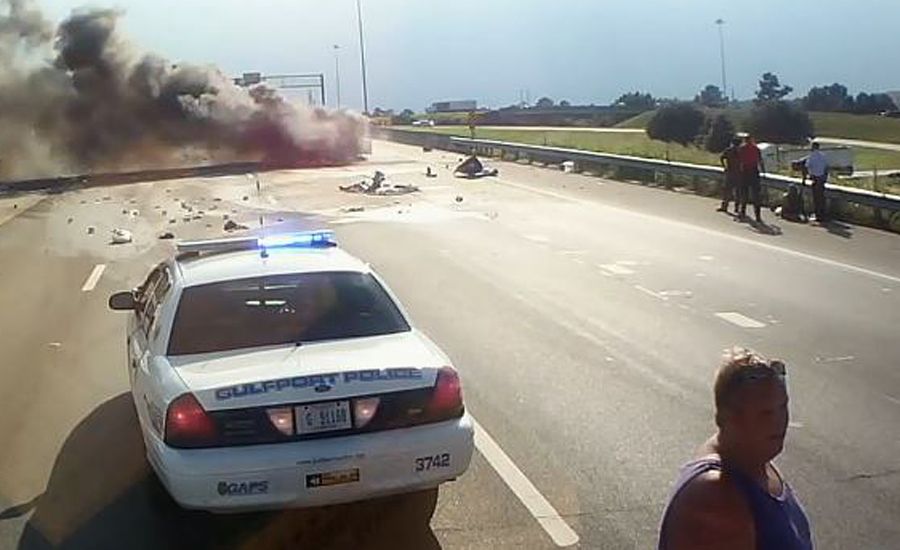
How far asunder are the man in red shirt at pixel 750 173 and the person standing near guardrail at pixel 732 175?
15 cm

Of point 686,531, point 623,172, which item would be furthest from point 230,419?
point 623,172

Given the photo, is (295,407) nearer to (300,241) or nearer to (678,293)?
(300,241)

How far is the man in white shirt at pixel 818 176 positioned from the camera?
22922 mm

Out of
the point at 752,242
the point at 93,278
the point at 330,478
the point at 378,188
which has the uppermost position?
the point at 378,188

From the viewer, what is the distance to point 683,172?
3142 cm

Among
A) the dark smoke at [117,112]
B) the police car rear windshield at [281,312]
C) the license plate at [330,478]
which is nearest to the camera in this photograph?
the license plate at [330,478]

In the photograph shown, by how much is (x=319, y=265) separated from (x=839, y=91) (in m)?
128

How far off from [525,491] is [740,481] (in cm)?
446

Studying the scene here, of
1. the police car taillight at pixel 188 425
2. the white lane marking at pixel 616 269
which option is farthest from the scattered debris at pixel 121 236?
the police car taillight at pixel 188 425

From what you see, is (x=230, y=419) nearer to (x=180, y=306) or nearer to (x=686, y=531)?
(x=180, y=306)

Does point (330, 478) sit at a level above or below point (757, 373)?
below

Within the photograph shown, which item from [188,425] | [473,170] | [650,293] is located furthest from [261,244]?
[473,170]

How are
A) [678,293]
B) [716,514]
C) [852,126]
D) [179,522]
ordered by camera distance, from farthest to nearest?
[852,126] → [678,293] → [179,522] → [716,514]

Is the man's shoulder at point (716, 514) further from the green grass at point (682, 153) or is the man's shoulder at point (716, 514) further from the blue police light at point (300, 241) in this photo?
the green grass at point (682, 153)
